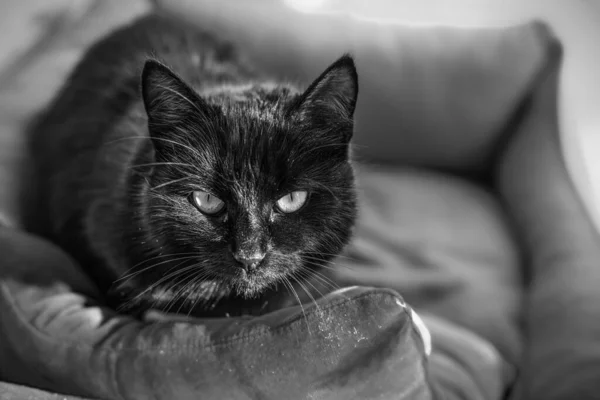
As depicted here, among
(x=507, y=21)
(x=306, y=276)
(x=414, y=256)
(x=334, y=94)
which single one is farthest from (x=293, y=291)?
(x=507, y=21)

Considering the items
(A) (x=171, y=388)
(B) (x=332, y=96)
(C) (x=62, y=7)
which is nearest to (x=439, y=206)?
(B) (x=332, y=96)

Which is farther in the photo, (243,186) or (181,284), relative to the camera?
(181,284)

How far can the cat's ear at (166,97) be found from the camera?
0.82 metres

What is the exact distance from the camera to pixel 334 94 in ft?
2.80

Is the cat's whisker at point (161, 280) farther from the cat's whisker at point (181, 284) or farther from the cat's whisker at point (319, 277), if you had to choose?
the cat's whisker at point (319, 277)

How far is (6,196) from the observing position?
1.24 m

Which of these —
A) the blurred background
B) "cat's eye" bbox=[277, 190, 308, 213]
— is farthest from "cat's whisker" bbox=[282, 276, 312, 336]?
the blurred background

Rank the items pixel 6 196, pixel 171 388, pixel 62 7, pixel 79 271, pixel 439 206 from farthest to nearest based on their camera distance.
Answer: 1. pixel 62 7
2. pixel 439 206
3. pixel 6 196
4. pixel 79 271
5. pixel 171 388

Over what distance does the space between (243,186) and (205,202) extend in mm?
79

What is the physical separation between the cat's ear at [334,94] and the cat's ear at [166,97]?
0.55 ft

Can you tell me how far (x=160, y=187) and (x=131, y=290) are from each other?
0.71ft

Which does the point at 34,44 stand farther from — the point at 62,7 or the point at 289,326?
the point at 289,326

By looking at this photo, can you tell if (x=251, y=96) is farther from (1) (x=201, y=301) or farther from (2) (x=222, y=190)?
(1) (x=201, y=301)

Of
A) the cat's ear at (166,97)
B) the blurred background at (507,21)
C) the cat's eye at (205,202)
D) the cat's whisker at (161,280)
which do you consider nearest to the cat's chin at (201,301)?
the cat's whisker at (161,280)
